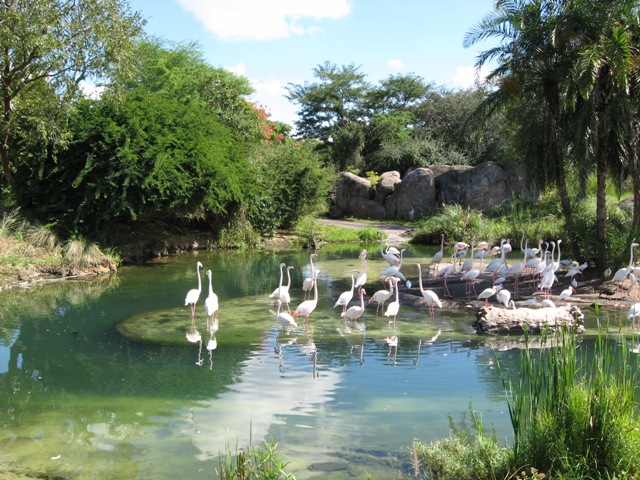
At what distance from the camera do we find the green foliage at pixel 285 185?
89.7ft

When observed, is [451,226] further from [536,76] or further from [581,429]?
[581,429]

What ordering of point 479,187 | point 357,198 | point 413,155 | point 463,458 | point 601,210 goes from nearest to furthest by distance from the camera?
point 463,458, point 601,210, point 479,187, point 357,198, point 413,155

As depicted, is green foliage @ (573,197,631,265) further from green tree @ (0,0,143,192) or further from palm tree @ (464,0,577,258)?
green tree @ (0,0,143,192)

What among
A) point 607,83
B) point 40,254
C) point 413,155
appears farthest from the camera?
point 413,155

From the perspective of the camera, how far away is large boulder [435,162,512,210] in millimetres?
33219

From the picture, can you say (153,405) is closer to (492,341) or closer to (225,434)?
(225,434)

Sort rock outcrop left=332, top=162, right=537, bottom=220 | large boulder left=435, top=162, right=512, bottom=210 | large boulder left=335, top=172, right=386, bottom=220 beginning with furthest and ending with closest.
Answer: large boulder left=335, top=172, right=386, bottom=220 < rock outcrop left=332, top=162, right=537, bottom=220 < large boulder left=435, top=162, right=512, bottom=210

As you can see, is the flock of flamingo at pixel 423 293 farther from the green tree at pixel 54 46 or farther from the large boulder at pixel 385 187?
the large boulder at pixel 385 187

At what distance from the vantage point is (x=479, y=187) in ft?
110

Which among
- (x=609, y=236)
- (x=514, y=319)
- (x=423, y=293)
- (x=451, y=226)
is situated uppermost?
(x=451, y=226)

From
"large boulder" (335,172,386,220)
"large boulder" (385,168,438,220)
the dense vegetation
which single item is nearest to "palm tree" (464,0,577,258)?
the dense vegetation

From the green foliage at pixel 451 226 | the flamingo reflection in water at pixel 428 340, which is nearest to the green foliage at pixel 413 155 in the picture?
the green foliage at pixel 451 226

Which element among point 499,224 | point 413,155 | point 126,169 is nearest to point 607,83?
point 499,224

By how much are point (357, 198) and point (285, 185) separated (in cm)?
1088
